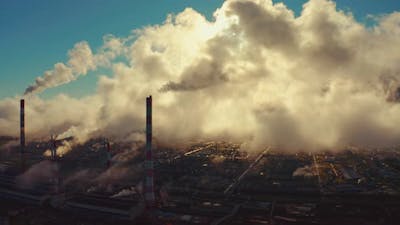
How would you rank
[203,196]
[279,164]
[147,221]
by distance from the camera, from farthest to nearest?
[279,164]
[203,196]
[147,221]

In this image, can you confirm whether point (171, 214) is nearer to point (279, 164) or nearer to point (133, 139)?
point (279, 164)

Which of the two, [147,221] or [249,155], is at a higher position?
[249,155]

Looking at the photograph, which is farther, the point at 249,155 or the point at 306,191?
the point at 249,155

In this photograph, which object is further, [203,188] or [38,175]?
[38,175]

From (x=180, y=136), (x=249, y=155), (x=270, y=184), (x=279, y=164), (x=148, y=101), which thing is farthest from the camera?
(x=180, y=136)

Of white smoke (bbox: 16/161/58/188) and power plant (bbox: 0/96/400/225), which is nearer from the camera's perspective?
power plant (bbox: 0/96/400/225)

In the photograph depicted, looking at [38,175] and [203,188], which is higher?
[38,175]

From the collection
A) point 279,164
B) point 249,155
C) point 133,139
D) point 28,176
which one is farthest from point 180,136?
point 28,176

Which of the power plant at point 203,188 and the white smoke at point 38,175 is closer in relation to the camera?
the power plant at point 203,188
